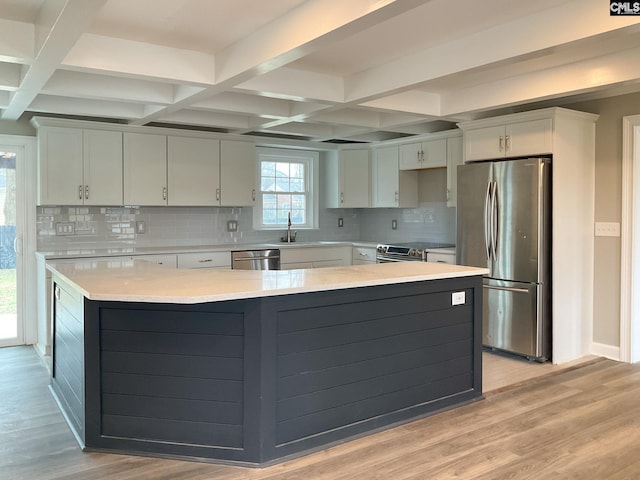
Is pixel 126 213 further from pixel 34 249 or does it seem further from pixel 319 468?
pixel 319 468

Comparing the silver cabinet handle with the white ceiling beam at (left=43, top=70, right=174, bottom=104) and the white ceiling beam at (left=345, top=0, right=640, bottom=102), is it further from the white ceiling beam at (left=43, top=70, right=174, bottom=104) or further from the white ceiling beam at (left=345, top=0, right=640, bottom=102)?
the white ceiling beam at (left=43, top=70, right=174, bottom=104)

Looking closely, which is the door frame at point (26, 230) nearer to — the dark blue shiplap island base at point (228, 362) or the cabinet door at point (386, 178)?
the dark blue shiplap island base at point (228, 362)

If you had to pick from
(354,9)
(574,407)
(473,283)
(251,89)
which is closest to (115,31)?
(251,89)

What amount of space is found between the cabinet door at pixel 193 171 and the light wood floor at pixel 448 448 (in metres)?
2.41

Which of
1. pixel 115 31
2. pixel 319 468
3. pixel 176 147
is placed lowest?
pixel 319 468

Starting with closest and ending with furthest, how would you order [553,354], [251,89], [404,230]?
1. [251,89]
2. [553,354]
3. [404,230]

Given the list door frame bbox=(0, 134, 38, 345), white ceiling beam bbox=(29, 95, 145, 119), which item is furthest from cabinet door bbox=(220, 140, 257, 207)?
door frame bbox=(0, 134, 38, 345)

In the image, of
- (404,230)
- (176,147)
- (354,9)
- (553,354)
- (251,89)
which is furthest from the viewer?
(404,230)

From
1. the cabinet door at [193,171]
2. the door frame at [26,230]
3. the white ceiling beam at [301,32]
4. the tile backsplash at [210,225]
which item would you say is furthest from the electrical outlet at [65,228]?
the white ceiling beam at [301,32]

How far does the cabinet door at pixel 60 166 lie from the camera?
15.9 ft

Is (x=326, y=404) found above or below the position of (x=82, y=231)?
below

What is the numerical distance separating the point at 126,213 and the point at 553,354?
14.3 feet

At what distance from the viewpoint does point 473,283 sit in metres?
3.56

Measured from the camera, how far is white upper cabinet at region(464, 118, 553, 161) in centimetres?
436
